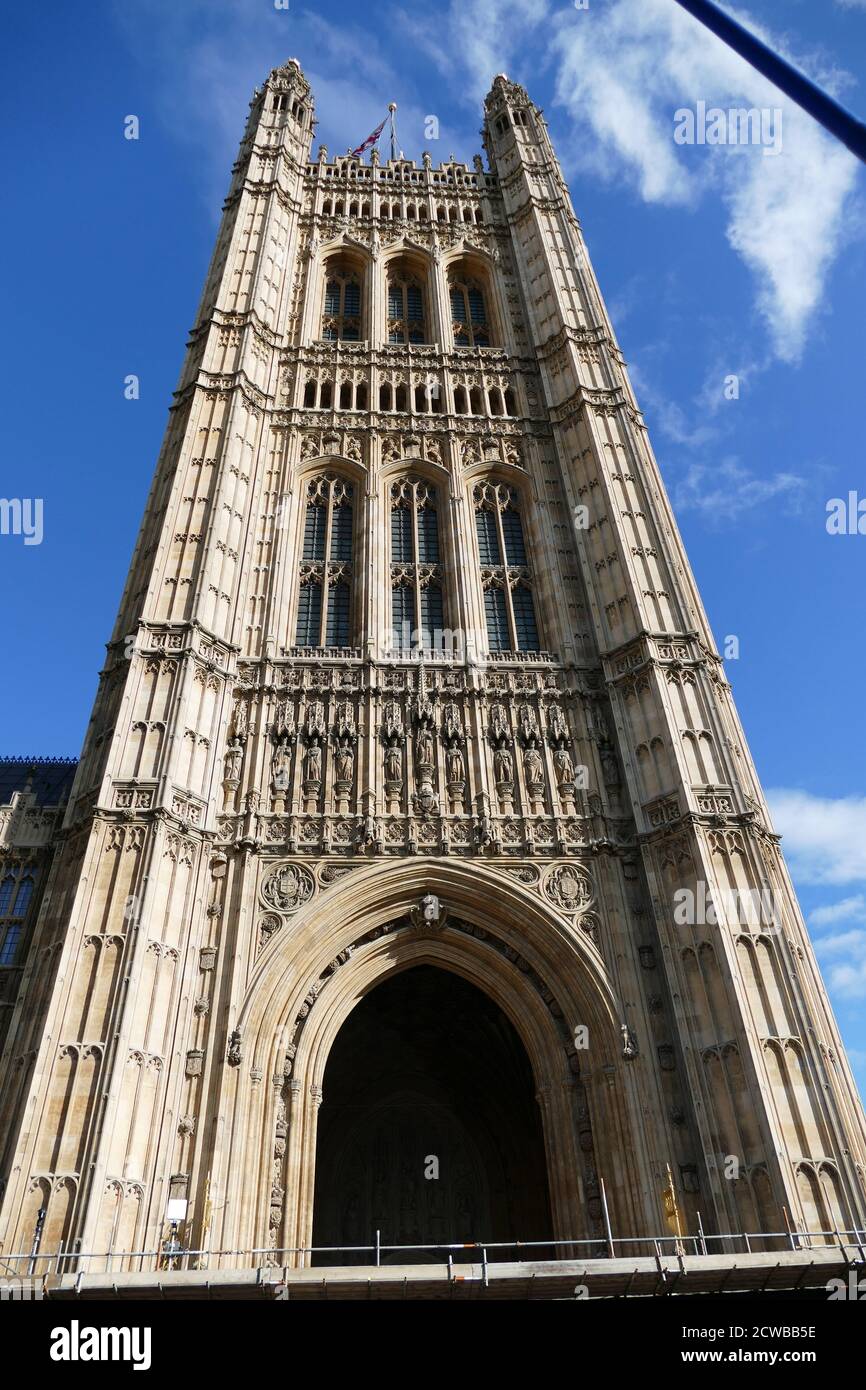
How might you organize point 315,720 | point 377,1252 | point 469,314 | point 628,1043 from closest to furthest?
point 377,1252, point 628,1043, point 315,720, point 469,314

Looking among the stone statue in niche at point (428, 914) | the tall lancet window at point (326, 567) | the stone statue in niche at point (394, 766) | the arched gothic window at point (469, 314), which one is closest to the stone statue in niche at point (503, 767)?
the stone statue in niche at point (394, 766)

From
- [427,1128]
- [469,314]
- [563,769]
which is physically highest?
[469,314]

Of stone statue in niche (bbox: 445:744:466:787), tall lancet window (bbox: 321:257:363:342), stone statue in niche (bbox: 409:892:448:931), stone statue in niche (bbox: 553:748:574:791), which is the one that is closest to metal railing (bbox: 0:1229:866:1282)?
stone statue in niche (bbox: 409:892:448:931)

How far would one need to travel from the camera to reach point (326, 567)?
25.1 m

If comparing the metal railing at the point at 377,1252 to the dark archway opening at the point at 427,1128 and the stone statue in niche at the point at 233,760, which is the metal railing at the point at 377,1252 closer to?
the dark archway opening at the point at 427,1128

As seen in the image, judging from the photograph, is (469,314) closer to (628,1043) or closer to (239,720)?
(239,720)

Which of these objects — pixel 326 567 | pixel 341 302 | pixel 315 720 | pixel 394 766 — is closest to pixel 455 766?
pixel 394 766

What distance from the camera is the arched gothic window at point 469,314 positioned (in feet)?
107

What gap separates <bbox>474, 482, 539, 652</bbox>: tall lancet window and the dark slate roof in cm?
1198

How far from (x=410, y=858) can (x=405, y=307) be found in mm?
21617

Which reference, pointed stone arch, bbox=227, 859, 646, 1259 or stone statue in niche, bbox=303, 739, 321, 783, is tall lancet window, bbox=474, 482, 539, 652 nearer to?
stone statue in niche, bbox=303, 739, 321, 783

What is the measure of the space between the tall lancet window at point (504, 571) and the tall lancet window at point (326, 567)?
11.2 ft
